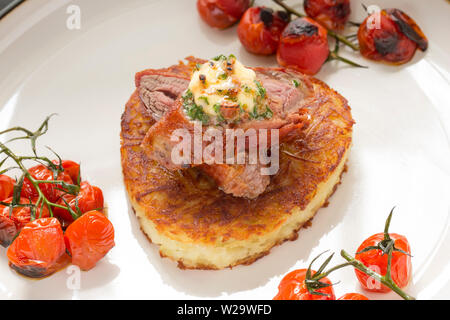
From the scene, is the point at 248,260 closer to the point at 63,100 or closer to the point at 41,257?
the point at 41,257

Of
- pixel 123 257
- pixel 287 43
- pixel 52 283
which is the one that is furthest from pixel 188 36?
pixel 52 283

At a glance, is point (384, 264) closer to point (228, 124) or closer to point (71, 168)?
point (228, 124)

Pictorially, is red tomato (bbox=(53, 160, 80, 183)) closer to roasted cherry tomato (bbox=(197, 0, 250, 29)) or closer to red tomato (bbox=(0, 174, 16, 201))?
red tomato (bbox=(0, 174, 16, 201))

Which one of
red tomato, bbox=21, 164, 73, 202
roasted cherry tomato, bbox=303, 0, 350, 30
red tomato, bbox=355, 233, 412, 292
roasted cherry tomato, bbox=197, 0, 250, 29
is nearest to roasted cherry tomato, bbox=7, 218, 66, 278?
red tomato, bbox=21, 164, 73, 202

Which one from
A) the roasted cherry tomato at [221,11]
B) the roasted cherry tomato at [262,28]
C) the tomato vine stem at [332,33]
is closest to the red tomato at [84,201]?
the roasted cherry tomato at [262,28]

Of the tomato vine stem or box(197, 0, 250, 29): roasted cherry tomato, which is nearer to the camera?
the tomato vine stem

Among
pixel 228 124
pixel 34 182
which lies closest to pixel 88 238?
pixel 34 182
